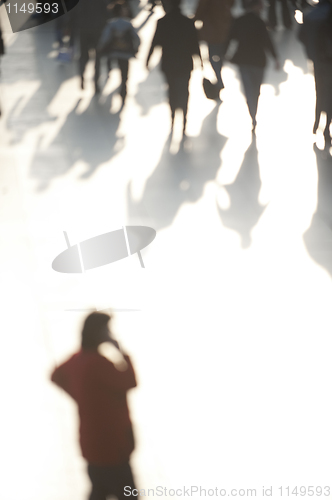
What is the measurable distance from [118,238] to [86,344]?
9.07 feet

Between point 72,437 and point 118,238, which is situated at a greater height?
point 118,238

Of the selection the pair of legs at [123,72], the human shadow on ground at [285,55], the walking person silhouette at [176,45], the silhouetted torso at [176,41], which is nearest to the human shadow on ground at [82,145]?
the pair of legs at [123,72]

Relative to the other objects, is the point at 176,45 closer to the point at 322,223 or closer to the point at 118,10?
the point at 118,10

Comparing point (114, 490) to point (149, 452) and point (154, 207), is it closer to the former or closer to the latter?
point (149, 452)

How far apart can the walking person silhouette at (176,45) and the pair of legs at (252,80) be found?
27.3 inches

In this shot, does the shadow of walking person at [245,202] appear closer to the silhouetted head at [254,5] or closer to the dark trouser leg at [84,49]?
the silhouetted head at [254,5]

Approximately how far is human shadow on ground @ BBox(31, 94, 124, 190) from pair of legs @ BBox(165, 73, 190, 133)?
3.21 ft

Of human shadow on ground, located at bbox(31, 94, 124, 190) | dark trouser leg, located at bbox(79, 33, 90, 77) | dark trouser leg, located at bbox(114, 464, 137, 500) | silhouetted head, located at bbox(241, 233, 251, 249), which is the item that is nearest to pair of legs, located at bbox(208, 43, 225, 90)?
human shadow on ground, located at bbox(31, 94, 124, 190)

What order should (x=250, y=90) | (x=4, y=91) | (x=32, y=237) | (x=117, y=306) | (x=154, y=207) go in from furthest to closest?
(x=4, y=91)
(x=250, y=90)
(x=154, y=207)
(x=32, y=237)
(x=117, y=306)

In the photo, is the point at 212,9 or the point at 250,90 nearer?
the point at 250,90

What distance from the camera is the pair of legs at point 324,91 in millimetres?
6809

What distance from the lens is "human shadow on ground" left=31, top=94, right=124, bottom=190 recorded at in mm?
6938

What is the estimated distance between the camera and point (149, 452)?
12.2 feet

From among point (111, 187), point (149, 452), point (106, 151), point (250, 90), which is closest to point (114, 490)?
point (149, 452)
